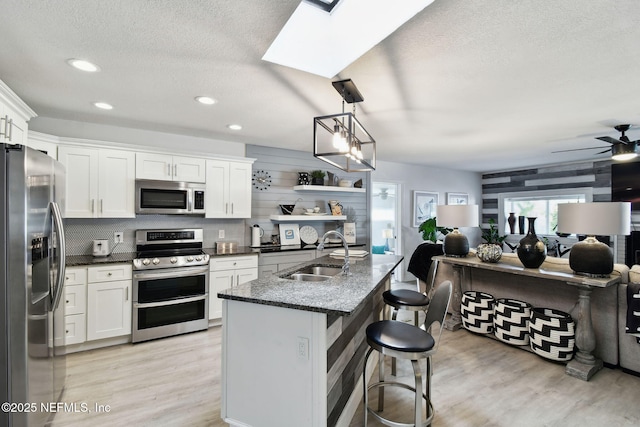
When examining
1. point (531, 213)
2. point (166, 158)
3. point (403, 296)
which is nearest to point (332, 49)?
point (403, 296)

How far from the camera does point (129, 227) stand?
3896 millimetres

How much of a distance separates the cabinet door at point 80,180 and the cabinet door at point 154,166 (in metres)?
0.43

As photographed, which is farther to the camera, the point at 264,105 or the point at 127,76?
Result: the point at 264,105

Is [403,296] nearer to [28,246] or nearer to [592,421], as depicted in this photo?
[592,421]

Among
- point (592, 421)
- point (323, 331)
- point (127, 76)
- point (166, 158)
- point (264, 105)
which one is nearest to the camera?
point (323, 331)

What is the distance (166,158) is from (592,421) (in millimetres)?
4694

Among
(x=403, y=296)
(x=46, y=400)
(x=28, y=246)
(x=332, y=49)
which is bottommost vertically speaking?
(x=46, y=400)

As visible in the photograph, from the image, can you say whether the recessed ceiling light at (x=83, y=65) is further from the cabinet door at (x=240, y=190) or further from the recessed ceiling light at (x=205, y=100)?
the cabinet door at (x=240, y=190)

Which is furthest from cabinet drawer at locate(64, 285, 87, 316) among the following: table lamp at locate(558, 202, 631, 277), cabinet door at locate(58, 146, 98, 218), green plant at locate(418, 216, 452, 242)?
green plant at locate(418, 216, 452, 242)

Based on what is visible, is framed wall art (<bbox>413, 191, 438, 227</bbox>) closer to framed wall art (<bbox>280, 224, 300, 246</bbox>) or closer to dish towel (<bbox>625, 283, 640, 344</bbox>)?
framed wall art (<bbox>280, 224, 300, 246</bbox>)

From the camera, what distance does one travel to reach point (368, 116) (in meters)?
3.36

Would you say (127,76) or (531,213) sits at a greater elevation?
(127,76)

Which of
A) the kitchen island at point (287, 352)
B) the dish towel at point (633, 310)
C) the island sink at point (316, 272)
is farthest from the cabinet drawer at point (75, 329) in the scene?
the dish towel at point (633, 310)

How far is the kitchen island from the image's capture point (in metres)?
1.68
